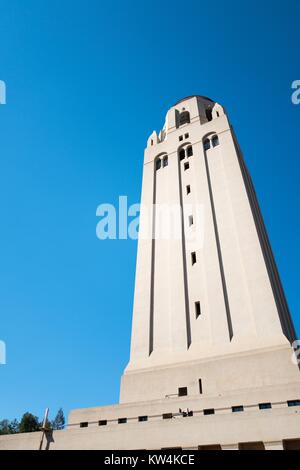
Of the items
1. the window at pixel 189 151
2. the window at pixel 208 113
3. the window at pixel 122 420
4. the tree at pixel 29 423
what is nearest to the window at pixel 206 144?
the window at pixel 189 151

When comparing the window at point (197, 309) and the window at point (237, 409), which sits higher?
the window at point (197, 309)

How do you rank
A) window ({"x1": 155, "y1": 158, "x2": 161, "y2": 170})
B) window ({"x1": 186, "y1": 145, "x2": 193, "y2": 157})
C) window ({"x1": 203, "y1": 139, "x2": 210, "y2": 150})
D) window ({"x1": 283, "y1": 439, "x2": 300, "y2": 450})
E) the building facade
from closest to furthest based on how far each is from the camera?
1. window ({"x1": 283, "y1": 439, "x2": 300, "y2": 450})
2. the building facade
3. window ({"x1": 203, "y1": 139, "x2": 210, "y2": 150})
4. window ({"x1": 186, "y1": 145, "x2": 193, "y2": 157})
5. window ({"x1": 155, "y1": 158, "x2": 161, "y2": 170})

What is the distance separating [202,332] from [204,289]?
3627 millimetres

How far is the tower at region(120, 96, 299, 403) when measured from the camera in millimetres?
22281

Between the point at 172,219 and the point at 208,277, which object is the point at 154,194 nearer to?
the point at 172,219

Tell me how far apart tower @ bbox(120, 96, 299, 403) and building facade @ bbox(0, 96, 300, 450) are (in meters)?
0.09

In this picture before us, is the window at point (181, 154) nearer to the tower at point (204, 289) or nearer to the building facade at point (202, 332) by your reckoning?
the tower at point (204, 289)

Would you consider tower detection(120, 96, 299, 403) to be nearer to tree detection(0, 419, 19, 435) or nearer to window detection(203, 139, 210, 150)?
window detection(203, 139, 210, 150)

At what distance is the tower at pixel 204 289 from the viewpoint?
2228 centimetres

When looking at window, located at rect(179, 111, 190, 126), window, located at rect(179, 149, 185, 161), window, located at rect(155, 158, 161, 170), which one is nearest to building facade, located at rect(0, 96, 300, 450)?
window, located at rect(179, 149, 185, 161)

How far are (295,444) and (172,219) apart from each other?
72.4 ft

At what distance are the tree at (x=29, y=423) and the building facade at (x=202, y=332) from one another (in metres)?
52.3

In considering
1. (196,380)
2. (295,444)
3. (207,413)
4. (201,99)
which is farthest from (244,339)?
(201,99)

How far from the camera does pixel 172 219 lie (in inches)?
1362
